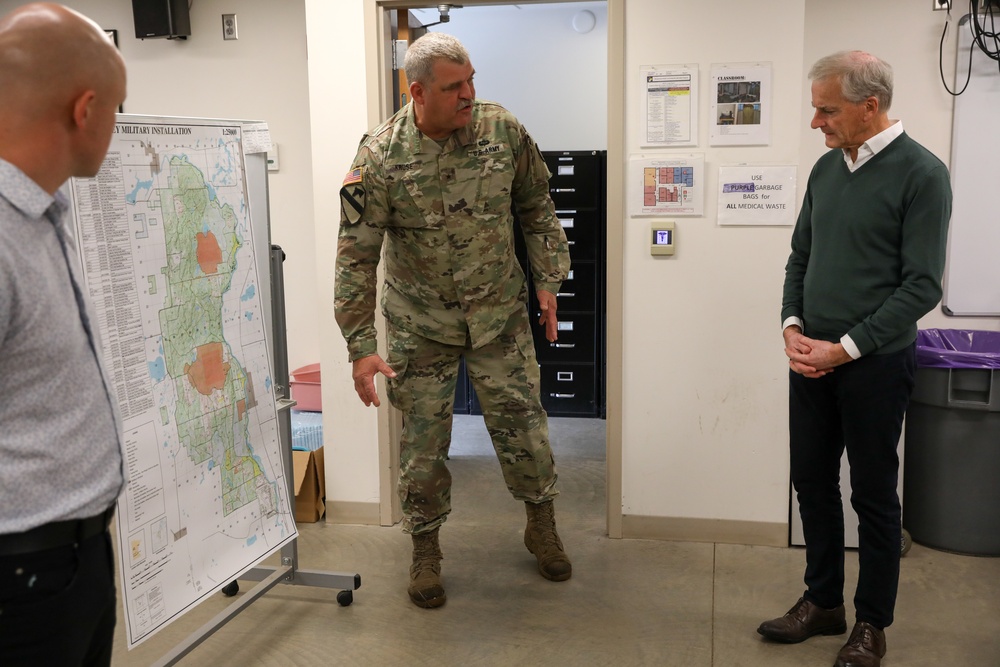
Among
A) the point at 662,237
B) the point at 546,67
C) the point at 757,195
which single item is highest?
the point at 546,67

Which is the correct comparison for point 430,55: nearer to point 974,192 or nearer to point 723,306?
point 723,306

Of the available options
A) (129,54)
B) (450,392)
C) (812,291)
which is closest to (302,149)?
(129,54)

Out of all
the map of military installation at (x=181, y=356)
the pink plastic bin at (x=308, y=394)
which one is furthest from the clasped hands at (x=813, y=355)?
the pink plastic bin at (x=308, y=394)

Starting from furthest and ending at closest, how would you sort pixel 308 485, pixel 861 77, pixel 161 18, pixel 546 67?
pixel 546 67
pixel 161 18
pixel 308 485
pixel 861 77

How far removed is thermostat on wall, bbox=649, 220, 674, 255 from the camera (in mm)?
3062

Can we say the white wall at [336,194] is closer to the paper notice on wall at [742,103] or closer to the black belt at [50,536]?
the paper notice on wall at [742,103]

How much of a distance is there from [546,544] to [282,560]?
865 millimetres

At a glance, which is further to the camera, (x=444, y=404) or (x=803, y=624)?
(x=444, y=404)

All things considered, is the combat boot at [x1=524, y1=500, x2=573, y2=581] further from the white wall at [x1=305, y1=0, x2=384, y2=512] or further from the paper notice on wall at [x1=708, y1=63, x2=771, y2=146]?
the paper notice on wall at [x1=708, y1=63, x2=771, y2=146]

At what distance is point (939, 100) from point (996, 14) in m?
0.33

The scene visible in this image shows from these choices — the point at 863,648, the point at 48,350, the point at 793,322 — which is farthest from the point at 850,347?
the point at 48,350

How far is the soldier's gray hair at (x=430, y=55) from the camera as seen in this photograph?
2408 mm

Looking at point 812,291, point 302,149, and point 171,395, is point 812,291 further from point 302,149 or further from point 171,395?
point 302,149

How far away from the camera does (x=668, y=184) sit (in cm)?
304
